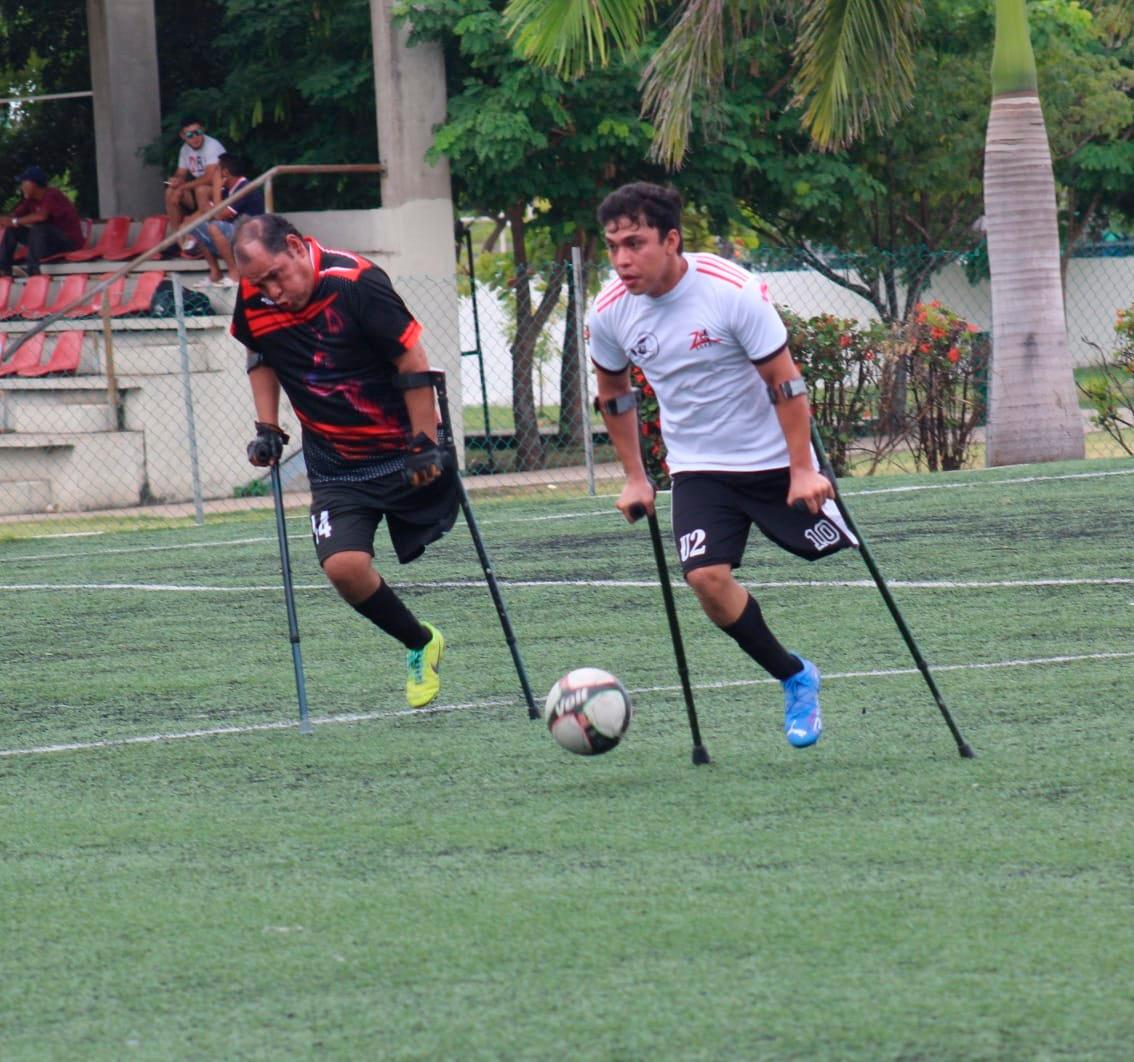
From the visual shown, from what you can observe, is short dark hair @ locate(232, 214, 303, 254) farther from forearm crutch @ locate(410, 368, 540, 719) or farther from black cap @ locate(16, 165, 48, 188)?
black cap @ locate(16, 165, 48, 188)

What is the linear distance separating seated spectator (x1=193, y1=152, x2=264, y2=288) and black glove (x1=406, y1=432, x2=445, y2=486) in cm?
1338

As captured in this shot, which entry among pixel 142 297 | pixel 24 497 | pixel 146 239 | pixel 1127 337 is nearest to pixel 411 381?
pixel 1127 337

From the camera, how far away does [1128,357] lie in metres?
16.5

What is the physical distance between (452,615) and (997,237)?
7.99 m

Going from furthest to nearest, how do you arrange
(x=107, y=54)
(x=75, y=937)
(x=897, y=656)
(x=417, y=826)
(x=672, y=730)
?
(x=107, y=54)
(x=897, y=656)
(x=672, y=730)
(x=417, y=826)
(x=75, y=937)

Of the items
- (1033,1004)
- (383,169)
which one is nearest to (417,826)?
(1033,1004)

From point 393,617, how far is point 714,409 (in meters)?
1.59

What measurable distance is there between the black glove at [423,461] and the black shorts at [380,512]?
29 centimetres

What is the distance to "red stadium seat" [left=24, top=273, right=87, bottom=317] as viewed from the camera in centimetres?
2048

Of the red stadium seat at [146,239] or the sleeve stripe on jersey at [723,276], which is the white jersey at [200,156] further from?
the sleeve stripe on jersey at [723,276]

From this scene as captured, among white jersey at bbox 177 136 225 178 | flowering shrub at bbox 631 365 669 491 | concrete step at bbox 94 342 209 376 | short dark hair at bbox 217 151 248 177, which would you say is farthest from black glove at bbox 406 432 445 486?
white jersey at bbox 177 136 225 178

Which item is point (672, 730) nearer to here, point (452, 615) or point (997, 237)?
point (452, 615)

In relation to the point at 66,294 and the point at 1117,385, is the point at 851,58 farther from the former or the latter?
the point at 66,294

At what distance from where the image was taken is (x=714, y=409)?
6.04 meters
